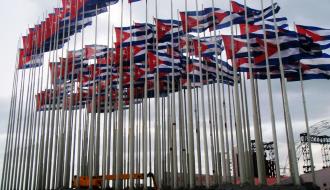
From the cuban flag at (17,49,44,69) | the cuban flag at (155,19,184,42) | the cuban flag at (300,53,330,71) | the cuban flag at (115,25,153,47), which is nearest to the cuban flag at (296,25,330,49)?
the cuban flag at (300,53,330,71)

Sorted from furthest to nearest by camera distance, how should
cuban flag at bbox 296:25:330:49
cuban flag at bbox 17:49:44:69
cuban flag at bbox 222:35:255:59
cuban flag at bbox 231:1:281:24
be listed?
cuban flag at bbox 17:49:44:69, cuban flag at bbox 231:1:281:24, cuban flag at bbox 222:35:255:59, cuban flag at bbox 296:25:330:49


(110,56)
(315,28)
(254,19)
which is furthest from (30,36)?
(315,28)

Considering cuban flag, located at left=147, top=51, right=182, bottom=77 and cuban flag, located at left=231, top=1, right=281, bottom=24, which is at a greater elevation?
cuban flag, located at left=231, top=1, right=281, bottom=24

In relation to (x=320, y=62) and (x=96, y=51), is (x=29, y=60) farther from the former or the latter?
(x=320, y=62)

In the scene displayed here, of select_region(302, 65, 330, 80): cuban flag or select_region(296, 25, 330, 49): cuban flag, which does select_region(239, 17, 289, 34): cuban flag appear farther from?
select_region(302, 65, 330, 80): cuban flag

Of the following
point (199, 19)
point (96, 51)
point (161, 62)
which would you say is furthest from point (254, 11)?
point (96, 51)

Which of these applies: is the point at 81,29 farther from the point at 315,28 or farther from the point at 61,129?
the point at 315,28

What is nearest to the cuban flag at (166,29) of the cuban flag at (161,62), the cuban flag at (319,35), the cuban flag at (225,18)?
the cuban flag at (161,62)

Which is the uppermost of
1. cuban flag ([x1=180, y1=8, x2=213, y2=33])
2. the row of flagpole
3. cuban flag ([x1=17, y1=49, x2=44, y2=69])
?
cuban flag ([x1=17, y1=49, x2=44, y2=69])

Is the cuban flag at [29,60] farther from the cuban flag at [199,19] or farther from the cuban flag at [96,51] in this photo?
the cuban flag at [199,19]

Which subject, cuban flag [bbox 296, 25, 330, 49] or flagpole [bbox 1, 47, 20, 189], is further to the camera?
flagpole [bbox 1, 47, 20, 189]

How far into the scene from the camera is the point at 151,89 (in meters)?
37.5

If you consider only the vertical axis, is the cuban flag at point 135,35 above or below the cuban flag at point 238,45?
above

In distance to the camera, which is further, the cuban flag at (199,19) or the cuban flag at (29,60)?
the cuban flag at (29,60)
